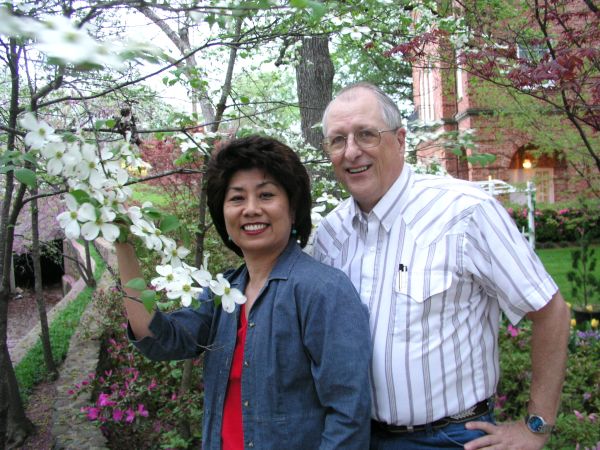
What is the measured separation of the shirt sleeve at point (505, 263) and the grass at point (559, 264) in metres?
6.41

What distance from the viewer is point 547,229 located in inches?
537

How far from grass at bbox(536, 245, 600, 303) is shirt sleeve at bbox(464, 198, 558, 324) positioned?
21.0 ft

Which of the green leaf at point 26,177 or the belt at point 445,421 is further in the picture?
the belt at point 445,421

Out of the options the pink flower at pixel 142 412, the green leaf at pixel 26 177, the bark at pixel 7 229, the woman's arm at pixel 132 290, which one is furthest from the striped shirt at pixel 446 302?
the pink flower at pixel 142 412

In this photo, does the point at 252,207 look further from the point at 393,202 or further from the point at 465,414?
the point at 465,414

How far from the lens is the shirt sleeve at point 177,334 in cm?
181

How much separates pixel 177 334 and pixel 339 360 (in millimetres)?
636

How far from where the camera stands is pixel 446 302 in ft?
5.30

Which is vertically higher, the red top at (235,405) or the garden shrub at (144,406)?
the red top at (235,405)

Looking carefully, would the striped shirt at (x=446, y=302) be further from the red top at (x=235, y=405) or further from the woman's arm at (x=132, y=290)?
the woman's arm at (x=132, y=290)

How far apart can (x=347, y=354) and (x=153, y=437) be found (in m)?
2.37

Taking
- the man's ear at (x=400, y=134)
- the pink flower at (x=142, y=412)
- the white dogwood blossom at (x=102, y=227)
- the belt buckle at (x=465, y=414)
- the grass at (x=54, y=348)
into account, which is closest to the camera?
the white dogwood blossom at (x=102, y=227)

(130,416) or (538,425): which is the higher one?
(538,425)

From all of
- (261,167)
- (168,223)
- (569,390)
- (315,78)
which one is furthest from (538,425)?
(315,78)
